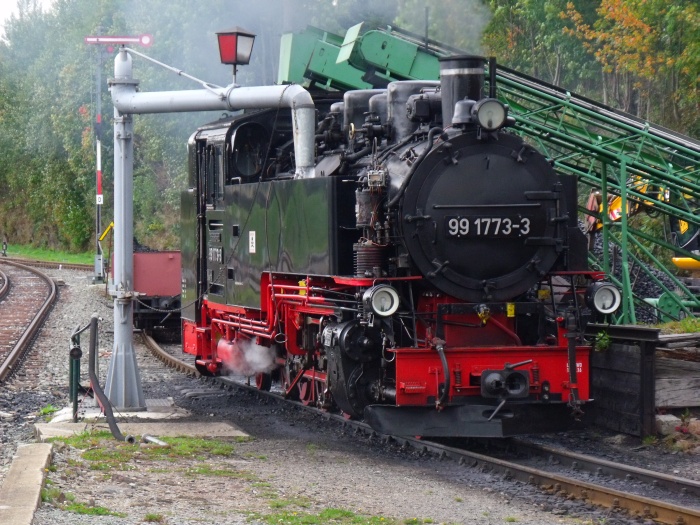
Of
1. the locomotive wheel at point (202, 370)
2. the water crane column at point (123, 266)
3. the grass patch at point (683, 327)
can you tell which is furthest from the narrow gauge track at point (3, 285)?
the grass patch at point (683, 327)

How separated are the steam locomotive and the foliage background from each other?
10.5 ft

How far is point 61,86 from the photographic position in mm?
48312

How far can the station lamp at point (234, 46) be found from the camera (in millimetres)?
10250

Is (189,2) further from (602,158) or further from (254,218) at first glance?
(254,218)

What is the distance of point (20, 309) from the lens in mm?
22375

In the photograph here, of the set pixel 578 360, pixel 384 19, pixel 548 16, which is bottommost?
pixel 578 360

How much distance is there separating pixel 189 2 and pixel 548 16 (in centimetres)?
829

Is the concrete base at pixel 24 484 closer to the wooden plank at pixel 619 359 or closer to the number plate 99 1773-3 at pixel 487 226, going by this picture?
the number plate 99 1773-3 at pixel 487 226

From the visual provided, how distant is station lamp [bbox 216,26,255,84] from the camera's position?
33.6ft

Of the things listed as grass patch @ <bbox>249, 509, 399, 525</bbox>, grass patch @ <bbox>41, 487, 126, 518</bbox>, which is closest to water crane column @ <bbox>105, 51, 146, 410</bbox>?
grass patch @ <bbox>41, 487, 126, 518</bbox>

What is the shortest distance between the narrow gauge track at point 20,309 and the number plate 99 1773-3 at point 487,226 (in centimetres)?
673

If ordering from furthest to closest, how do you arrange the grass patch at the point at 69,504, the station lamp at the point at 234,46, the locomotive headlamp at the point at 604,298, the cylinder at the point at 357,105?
1. the station lamp at the point at 234,46
2. the cylinder at the point at 357,105
3. the locomotive headlamp at the point at 604,298
4. the grass patch at the point at 69,504

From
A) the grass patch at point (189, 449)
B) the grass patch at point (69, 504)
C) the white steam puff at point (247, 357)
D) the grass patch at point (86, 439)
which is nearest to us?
the grass patch at point (69, 504)

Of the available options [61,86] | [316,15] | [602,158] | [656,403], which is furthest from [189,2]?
[61,86]
